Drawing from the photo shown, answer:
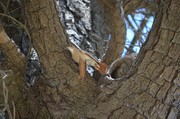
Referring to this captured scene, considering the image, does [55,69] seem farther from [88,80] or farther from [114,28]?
[114,28]

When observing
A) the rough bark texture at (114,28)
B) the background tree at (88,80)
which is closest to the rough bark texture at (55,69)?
the background tree at (88,80)

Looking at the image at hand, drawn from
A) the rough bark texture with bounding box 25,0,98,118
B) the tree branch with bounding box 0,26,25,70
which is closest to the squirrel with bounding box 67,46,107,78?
the rough bark texture with bounding box 25,0,98,118

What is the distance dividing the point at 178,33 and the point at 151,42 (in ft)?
0.27

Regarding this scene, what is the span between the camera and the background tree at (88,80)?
1098 millimetres

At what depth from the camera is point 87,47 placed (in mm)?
1742

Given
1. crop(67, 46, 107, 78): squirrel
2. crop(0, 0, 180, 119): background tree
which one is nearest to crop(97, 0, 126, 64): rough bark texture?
crop(0, 0, 180, 119): background tree

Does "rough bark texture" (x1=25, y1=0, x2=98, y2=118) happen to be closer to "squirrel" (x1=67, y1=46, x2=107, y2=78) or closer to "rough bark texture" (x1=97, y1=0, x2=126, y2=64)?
"squirrel" (x1=67, y1=46, x2=107, y2=78)

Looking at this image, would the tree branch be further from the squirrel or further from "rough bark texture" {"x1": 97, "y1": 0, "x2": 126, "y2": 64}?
"rough bark texture" {"x1": 97, "y1": 0, "x2": 126, "y2": 64}

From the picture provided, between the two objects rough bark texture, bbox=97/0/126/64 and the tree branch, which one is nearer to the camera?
the tree branch

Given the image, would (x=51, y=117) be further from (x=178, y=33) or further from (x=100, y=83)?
(x=178, y=33)

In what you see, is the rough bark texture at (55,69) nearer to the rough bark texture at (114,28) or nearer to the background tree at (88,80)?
the background tree at (88,80)

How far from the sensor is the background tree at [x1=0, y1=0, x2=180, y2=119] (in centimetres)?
110

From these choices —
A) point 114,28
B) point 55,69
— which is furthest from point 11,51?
point 114,28

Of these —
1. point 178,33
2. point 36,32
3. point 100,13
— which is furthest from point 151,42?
point 100,13
